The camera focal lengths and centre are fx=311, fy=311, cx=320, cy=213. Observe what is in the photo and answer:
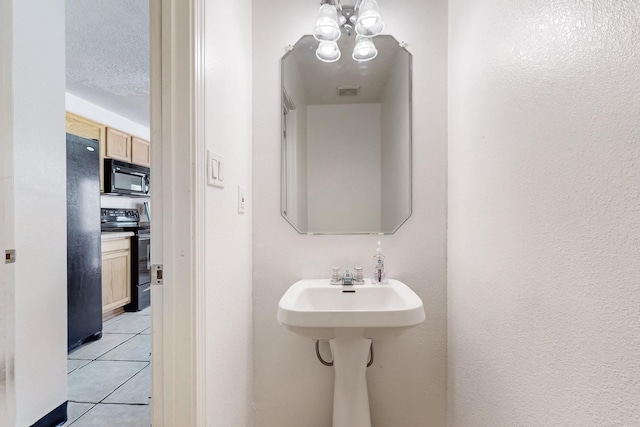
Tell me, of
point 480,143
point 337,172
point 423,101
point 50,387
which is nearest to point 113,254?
point 50,387

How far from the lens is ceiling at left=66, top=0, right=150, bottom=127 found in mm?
1867

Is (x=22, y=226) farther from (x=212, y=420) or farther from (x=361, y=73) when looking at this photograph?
(x=361, y=73)

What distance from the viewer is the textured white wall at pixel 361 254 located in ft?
4.70

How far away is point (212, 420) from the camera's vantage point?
3.17 feet

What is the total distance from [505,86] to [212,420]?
1.36 m

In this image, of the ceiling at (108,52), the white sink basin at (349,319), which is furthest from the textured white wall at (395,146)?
the ceiling at (108,52)

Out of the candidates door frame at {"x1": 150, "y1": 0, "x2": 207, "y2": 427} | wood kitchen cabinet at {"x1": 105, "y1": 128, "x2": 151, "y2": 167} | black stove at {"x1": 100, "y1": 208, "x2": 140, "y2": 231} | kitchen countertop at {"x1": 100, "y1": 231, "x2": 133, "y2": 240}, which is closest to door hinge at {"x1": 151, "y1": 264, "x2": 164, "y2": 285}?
door frame at {"x1": 150, "y1": 0, "x2": 207, "y2": 427}

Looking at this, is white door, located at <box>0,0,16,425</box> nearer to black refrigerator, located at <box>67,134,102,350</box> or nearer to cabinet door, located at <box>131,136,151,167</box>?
black refrigerator, located at <box>67,134,102,350</box>

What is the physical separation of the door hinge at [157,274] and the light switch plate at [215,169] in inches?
10.9

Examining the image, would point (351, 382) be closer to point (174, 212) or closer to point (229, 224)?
point (229, 224)

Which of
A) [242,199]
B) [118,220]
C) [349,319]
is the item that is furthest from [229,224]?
[118,220]

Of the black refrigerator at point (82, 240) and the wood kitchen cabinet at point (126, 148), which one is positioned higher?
the wood kitchen cabinet at point (126, 148)

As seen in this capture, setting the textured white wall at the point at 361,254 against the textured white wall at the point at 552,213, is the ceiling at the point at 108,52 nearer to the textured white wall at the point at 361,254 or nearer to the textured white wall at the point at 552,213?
the textured white wall at the point at 361,254

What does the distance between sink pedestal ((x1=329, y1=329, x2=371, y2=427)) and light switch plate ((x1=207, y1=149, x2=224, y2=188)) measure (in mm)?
737
